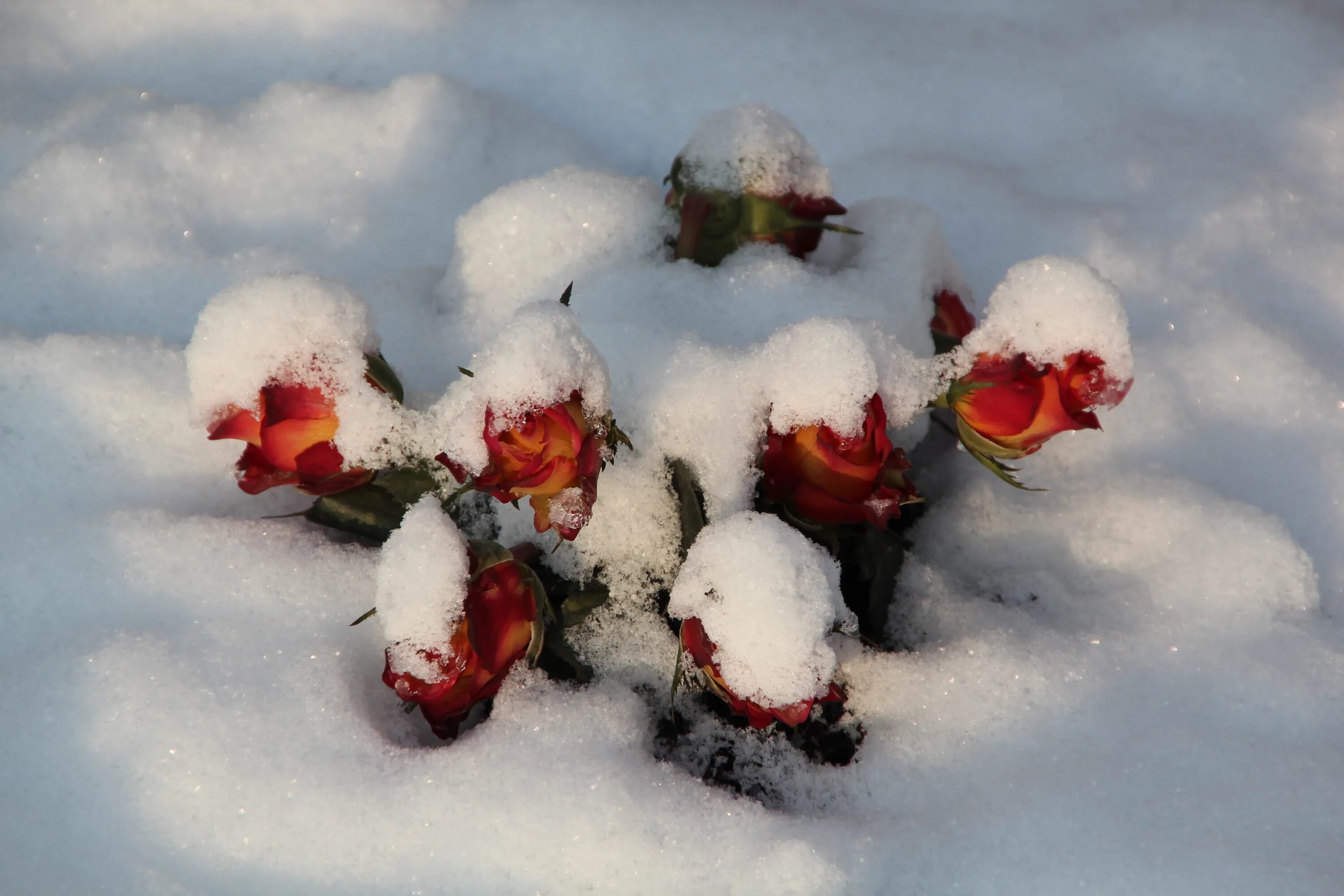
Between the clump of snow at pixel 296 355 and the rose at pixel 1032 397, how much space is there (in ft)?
1.05

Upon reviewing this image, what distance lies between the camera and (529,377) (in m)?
0.48

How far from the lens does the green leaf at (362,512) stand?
64 cm

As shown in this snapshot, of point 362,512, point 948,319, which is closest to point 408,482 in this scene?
point 362,512

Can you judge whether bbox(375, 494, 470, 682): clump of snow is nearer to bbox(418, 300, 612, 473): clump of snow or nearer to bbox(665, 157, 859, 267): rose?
bbox(418, 300, 612, 473): clump of snow

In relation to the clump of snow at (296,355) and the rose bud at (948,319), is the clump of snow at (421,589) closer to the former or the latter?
the clump of snow at (296,355)

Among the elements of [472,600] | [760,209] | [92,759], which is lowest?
[92,759]

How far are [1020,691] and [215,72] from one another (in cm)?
91

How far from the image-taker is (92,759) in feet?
1.89

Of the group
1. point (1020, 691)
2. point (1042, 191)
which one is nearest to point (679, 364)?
point (1020, 691)

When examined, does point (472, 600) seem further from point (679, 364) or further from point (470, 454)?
point (679, 364)

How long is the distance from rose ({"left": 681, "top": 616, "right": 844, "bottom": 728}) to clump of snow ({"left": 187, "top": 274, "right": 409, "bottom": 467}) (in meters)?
0.20

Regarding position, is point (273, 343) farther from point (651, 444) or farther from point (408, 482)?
point (651, 444)

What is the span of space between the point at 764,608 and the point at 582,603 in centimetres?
14

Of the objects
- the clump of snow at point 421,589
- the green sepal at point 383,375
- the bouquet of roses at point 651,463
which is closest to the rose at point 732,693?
the bouquet of roses at point 651,463
